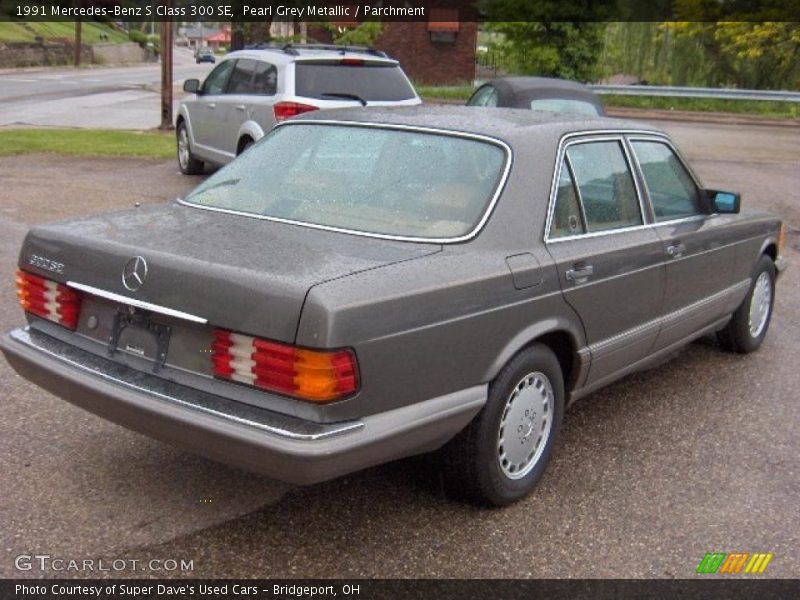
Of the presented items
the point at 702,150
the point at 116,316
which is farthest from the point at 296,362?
the point at 702,150

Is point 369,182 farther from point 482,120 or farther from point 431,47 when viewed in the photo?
point 431,47

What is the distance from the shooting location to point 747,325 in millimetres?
6074

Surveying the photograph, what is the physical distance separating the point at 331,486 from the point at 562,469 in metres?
1.07

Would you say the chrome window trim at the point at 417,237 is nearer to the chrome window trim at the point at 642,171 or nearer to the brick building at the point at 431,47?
the chrome window trim at the point at 642,171

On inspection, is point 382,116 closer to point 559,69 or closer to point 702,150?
point 702,150

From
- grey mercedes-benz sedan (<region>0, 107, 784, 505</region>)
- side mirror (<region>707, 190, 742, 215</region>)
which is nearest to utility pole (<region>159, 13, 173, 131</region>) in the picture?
grey mercedes-benz sedan (<region>0, 107, 784, 505</region>)

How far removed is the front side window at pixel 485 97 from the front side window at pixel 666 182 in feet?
20.0

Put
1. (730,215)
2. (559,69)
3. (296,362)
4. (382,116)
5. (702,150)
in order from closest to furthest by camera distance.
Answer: (296,362)
(382,116)
(730,215)
(702,150)
(559,69)

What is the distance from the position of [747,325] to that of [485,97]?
6286 mm

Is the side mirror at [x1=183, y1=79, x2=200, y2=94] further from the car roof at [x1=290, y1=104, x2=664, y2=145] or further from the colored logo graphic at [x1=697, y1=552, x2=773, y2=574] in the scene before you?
the colored logo graphic at [x1=697, y1=552, x2=773, y2=574]

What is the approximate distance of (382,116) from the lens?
14.9 feet

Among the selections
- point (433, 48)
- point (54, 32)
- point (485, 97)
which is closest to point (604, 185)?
point (485, 97)

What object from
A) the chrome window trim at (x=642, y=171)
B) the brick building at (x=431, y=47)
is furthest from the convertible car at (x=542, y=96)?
the brick building at (x=431, y=47)

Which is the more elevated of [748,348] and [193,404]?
[193,404]
